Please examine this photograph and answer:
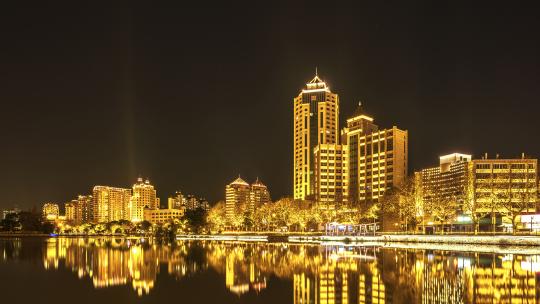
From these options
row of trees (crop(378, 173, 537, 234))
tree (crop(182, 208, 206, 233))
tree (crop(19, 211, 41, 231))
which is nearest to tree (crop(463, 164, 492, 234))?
row of trees (crop(378, 173, 537, 234))

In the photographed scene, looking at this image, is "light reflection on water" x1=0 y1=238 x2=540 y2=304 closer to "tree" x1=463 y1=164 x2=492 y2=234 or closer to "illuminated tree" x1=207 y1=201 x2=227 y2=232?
"tree" x1=463 y1=164 x2=492 y2=234

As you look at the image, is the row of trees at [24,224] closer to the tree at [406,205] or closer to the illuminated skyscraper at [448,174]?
the tree at [406,205]

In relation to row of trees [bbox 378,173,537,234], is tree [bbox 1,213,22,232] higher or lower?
lower

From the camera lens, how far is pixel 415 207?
323 feet

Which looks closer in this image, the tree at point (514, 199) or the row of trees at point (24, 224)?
the tree at point (514, 199)

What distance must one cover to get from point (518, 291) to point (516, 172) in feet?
454

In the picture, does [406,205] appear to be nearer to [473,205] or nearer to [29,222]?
[473,205]

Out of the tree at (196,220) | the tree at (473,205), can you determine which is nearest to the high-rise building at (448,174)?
the tree at (473,205)

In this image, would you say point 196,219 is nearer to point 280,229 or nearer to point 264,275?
point 280,229

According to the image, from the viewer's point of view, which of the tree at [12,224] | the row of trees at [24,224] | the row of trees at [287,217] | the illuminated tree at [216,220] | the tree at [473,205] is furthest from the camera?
the tree at [12,224]

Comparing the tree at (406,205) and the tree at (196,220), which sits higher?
the tree at (406,205)

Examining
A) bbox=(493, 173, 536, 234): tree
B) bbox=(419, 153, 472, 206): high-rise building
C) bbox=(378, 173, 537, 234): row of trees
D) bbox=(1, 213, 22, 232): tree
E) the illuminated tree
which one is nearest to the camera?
bbox=(493, 173, 536, 234): tree

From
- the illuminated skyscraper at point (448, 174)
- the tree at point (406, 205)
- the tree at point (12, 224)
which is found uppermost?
the illuminated skyscraper at point (448, 174)

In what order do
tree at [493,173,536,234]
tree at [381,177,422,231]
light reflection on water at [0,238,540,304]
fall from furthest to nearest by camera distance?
tree at [381,177,422,231] → tree at [493,173,536,234] → light reflection on water at [0,238,540,304]
